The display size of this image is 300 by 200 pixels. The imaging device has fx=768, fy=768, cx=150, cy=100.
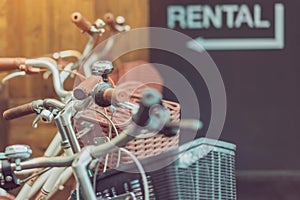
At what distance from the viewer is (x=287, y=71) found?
6.18m

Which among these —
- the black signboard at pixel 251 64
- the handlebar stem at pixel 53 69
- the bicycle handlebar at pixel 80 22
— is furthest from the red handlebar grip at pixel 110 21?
the black signboard at pixel 251 64

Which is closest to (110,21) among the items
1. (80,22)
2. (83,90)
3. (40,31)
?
(80,22)

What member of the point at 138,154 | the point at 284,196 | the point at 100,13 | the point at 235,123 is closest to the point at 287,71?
the point at 235,123

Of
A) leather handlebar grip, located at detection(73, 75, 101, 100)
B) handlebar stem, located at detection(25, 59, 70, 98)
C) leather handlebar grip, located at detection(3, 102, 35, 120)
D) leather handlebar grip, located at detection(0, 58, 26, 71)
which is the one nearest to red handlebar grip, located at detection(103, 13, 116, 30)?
handlebar stem, located at detection(25, 59, 70, 98)

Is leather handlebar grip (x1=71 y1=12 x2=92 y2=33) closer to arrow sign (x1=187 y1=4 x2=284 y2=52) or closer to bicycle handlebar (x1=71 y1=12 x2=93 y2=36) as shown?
bicycle handlebar (x1=71 y1=12 x2=93 y2=36)

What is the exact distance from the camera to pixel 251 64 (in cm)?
615

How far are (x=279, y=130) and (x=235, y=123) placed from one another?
1.19ft

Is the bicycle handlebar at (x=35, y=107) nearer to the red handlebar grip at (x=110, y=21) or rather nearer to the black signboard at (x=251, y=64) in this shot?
the red handlebar grip at (x=110, y=21)

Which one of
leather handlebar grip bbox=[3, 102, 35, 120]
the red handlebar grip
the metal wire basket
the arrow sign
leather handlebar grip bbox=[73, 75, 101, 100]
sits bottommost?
the metal wire basket

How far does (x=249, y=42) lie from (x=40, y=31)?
164 centimetres

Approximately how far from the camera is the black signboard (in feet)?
19.7

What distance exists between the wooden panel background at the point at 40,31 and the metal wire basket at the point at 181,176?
366cm

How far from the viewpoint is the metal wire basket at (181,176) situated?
2.03 meters

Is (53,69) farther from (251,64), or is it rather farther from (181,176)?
(251,64)
